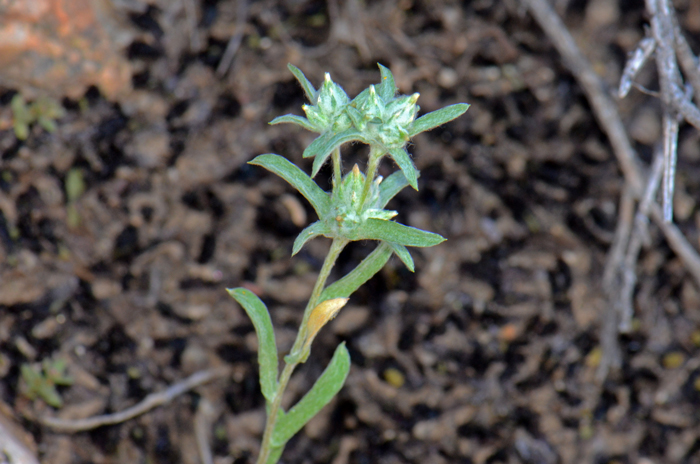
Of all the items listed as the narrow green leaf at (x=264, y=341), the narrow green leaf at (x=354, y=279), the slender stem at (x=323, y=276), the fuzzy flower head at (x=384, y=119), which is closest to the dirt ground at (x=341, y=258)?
the narrow green leaf at (x=264, y=341)

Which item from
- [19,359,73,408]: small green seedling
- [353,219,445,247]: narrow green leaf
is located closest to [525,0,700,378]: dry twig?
[353,219,445,247]: narrow green leaf

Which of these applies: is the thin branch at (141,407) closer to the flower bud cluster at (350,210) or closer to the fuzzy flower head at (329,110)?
the flower bud cluster at (350,210)

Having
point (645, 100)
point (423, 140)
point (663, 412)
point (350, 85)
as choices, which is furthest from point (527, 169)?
point (663, 412)

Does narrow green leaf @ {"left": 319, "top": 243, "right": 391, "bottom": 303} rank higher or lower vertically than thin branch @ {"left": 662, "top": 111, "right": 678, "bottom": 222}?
lower

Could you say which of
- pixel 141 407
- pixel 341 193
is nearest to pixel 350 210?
pixel 341 193

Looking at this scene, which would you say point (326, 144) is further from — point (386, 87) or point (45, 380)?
point (45, 380)

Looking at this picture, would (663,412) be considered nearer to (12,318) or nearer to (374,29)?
(374,29)

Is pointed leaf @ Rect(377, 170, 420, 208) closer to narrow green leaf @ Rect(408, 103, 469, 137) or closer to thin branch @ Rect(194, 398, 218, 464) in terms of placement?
narrow green leaf @ Rect(408, 103, 469, 137)
